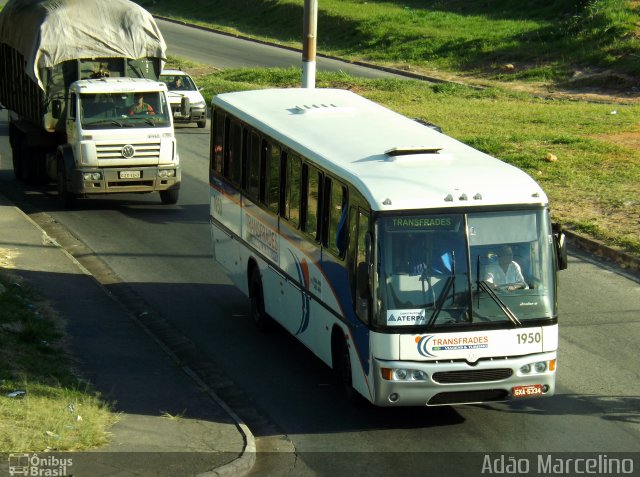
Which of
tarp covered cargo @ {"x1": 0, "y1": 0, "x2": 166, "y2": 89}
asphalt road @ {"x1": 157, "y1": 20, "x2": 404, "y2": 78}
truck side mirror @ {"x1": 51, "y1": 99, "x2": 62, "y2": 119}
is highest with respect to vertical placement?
tarp covered cargo @ {"x1": 0, "y1": 0, "x2": 166, "y2": 89}

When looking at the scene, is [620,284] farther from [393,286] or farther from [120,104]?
[120,104]

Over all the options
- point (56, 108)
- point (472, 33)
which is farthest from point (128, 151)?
point (472, 33)

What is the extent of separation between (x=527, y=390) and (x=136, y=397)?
414cm

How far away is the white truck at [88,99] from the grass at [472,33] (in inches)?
806

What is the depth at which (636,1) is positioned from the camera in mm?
48375

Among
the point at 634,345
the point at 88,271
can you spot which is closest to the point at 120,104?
the point at 88,271

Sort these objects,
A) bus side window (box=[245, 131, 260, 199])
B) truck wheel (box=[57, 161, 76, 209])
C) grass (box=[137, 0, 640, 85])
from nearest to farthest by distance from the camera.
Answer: bus side window (box=[245, 131, 260, 199]) < truck wheel (box=[57, 161, 76, 209]) < grass (box=[137, 0, 640, 85])

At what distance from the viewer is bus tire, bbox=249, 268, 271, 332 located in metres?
15.4

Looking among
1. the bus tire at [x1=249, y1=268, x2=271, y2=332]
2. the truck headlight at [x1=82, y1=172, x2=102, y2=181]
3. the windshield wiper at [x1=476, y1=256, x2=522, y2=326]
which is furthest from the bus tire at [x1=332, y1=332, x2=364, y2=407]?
the truck headlight at [x1=82, y1=172, x2=102, y2=181]

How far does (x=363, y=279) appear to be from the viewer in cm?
1137

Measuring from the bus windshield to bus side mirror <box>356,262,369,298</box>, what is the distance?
12 cm

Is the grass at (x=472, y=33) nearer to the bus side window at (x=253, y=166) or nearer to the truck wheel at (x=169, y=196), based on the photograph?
the truck wheel at (x=169, y=196)

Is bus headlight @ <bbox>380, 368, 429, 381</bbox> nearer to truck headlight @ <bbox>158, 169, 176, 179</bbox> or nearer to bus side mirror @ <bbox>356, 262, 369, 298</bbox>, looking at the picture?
bus side mirror @ <bbox>356, 262, 369, 298</bbox>

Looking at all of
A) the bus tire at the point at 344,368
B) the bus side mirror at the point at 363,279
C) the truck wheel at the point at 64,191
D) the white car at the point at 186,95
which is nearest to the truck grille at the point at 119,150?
the truck wheel at the point at 64,191
